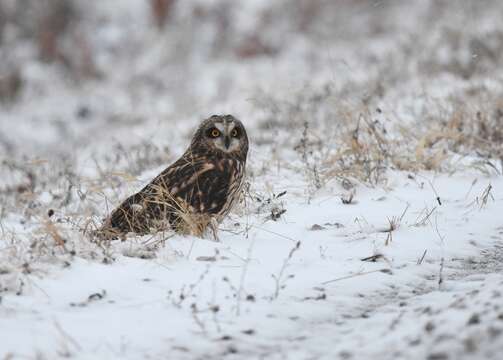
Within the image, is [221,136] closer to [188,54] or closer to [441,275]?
Answer: [441,275]

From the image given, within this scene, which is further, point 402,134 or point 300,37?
point 300,37

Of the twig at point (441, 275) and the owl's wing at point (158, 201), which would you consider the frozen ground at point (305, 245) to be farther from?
the owl's wing at point (158, 201)

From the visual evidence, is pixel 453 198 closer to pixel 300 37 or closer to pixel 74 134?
pixel 74 134

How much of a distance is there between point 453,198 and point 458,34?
27.9 ft

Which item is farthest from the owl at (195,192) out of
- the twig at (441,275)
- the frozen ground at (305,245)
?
the twig at (441,275)

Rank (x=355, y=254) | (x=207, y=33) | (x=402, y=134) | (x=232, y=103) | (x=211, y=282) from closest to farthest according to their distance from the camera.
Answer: (x=211, y=282)
(x=355, y=254)
(x=402, y=134)
(x=232, y=103)
(x=207, y=33)

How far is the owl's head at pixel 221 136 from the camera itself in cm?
489

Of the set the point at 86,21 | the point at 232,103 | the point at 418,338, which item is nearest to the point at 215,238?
the point at 418,338

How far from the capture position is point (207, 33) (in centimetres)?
1812

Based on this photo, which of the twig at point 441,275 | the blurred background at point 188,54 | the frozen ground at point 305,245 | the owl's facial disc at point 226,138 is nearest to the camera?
the frozen ground at point 305,245

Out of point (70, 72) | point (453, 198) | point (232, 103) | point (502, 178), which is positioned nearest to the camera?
point (453, 198)

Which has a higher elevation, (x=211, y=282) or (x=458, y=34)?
(x=458, y=34)

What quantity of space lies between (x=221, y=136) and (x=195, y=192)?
52 centimetres

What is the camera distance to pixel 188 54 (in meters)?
17.4
